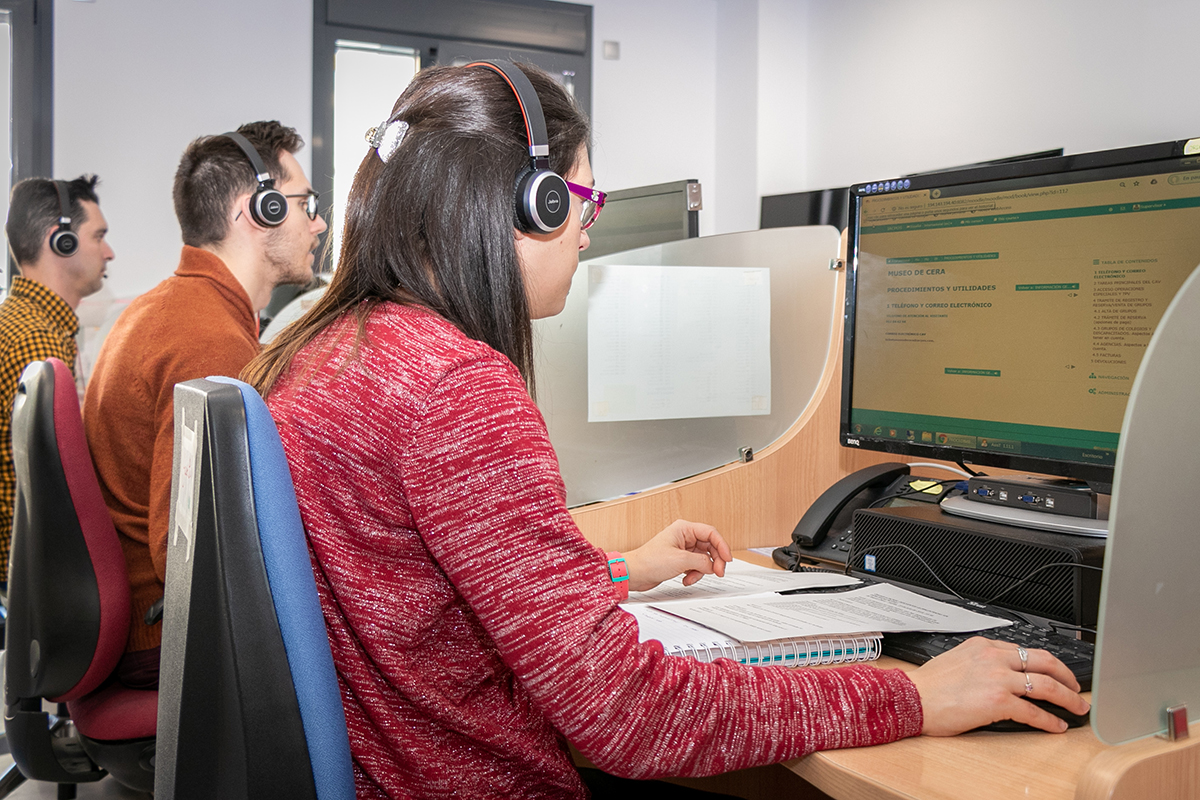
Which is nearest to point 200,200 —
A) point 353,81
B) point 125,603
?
point 125,603

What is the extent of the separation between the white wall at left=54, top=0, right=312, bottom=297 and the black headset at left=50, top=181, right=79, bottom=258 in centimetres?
88

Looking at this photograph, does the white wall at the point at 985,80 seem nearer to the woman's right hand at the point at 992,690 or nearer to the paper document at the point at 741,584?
the paper document at the point at 741,584

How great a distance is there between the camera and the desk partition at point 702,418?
54.4 inches

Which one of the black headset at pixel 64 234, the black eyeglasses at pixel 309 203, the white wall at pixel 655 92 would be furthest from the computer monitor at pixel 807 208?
the black headset at pixel 64 234

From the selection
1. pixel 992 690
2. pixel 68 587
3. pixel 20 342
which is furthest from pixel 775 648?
pixel 20 342

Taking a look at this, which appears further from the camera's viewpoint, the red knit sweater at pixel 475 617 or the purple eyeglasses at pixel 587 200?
the purple eyeglasses at pixel 587 200

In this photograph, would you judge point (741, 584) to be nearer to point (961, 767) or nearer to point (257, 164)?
point (961, 767)

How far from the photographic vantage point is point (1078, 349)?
96 centimetres

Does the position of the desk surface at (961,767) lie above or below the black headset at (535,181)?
below

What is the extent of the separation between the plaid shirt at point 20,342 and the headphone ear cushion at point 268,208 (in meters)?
0.69

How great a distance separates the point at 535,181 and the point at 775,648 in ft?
1.52

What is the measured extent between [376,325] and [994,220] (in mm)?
711

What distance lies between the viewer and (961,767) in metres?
0.66

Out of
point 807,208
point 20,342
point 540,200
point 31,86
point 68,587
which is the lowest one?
point 68,587
